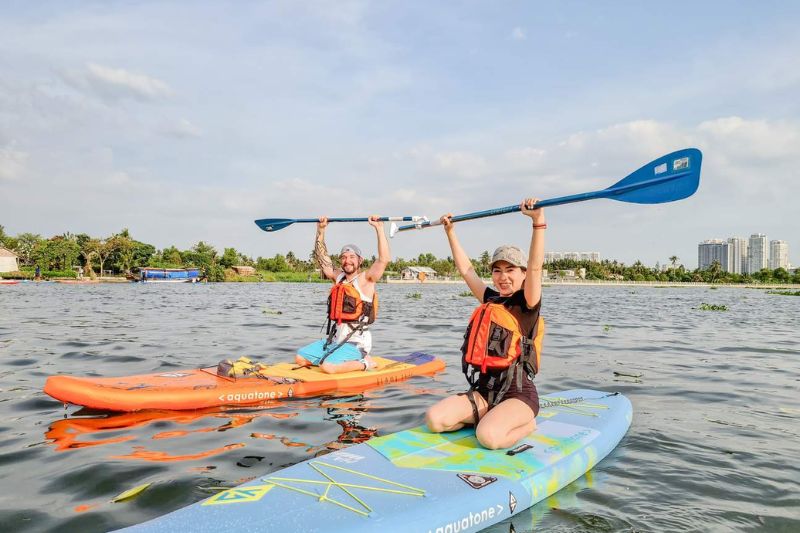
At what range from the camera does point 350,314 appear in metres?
7.34

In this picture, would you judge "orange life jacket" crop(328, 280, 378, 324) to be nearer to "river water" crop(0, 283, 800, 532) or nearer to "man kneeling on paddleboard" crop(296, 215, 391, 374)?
"man kneeling on paddleboard" crop(296, 215, 391, 374)

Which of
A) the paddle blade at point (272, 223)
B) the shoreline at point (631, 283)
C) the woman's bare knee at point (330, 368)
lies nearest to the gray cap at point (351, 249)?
the woman's bare knee at point (330, 368)

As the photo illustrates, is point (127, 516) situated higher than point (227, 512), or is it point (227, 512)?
point (227, 512)

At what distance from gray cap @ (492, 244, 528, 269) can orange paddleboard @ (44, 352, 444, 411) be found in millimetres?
3346

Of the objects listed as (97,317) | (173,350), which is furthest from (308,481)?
(97,317)

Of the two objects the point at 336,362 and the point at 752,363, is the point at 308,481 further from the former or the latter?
the point at 752,363

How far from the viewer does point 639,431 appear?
5590mm

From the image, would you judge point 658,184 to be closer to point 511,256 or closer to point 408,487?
point 511,256

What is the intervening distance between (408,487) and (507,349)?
4.62ft

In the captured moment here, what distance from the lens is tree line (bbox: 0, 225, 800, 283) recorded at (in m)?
68.6

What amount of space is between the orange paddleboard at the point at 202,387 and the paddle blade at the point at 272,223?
3.27 meters

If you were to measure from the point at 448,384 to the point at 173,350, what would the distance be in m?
6.02

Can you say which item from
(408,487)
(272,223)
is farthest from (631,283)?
(408,487)

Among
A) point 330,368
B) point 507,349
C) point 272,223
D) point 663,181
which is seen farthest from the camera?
point 272,223
